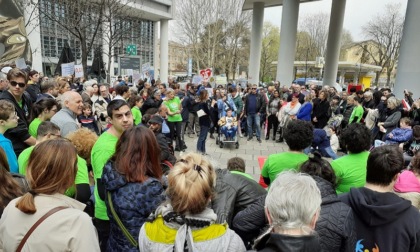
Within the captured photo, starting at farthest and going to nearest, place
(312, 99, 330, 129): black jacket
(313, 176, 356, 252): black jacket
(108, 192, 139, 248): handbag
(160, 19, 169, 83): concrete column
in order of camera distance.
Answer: (160, 19, 169, 83): concrete column, (312, 99, 330, 129): black jacket, (108, 192, 139, 248): handbag, (313, 176, 356, 252): black jacket

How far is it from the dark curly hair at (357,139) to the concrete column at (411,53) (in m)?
10.3

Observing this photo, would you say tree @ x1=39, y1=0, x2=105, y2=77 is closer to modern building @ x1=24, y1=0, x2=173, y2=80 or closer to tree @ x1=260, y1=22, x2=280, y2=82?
modern building @ x1=24, y1=0, x2=173, y2=80

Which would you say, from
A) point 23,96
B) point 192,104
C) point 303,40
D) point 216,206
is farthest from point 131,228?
point 303,40

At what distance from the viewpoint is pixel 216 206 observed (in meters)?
1.97

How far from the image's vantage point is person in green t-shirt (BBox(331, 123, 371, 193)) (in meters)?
2.81

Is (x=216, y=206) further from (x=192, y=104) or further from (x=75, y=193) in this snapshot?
(x=192, y=104)

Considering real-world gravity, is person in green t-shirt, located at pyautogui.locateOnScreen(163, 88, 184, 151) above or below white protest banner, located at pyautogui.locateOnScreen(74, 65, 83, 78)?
below

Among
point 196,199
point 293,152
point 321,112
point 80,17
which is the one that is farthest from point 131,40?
point 196,199

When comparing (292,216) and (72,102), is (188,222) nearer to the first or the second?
(292,216)

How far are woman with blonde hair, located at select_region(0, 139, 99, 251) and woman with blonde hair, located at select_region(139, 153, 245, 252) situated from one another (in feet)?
1.21

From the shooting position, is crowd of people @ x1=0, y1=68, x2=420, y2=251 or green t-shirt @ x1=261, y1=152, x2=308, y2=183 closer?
crowd of people @ x1=0, y1=68, x2=420, y2=251

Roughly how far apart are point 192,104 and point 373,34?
42944 mm

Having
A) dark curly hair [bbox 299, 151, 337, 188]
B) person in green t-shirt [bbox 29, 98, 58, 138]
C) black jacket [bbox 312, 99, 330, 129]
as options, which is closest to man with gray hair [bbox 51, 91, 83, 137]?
person in green t-shirt [bbox 29, 98, 58, 138]

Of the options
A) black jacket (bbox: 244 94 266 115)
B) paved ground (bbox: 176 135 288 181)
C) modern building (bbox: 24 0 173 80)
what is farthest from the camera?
modern building (bbox: 24 0 173 80)
